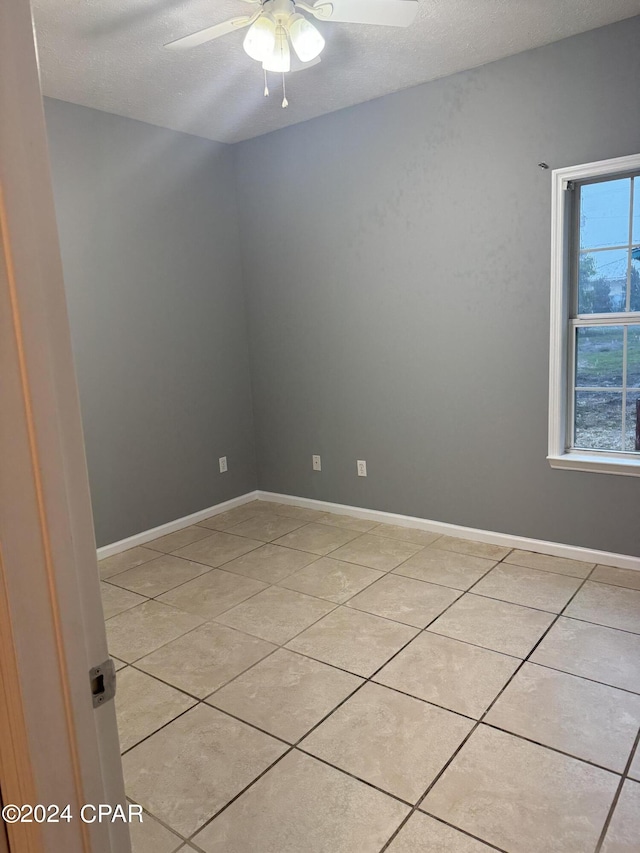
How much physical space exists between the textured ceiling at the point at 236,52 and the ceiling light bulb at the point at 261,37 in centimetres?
33

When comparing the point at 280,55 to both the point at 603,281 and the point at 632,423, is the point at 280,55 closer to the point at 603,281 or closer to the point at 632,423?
the point at 603,281

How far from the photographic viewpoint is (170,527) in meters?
4.05

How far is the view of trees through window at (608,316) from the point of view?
3002 millimetres

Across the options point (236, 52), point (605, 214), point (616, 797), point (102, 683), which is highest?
point (236, 52)

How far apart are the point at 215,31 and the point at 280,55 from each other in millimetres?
276

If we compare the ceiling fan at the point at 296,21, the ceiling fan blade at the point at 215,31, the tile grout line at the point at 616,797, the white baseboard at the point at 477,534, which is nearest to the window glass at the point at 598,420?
the white baseboard at the point at 477,534

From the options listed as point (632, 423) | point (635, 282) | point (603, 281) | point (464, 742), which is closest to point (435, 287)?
point (603, 281)

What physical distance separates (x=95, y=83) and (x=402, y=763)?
3.42m

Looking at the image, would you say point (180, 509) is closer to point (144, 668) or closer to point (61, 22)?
point (144, 668)

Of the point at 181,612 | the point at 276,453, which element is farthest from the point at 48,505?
the point at 276,453

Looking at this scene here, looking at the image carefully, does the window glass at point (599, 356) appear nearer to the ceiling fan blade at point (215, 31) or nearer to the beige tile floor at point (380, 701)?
the beige tile floor at point (380, 701)

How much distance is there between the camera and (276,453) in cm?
453

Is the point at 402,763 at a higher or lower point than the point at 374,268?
lower

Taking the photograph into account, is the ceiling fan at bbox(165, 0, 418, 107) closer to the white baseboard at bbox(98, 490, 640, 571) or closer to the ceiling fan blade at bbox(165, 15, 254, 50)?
the ceiling fan blade at bbox(165, 15, 254, 50)
